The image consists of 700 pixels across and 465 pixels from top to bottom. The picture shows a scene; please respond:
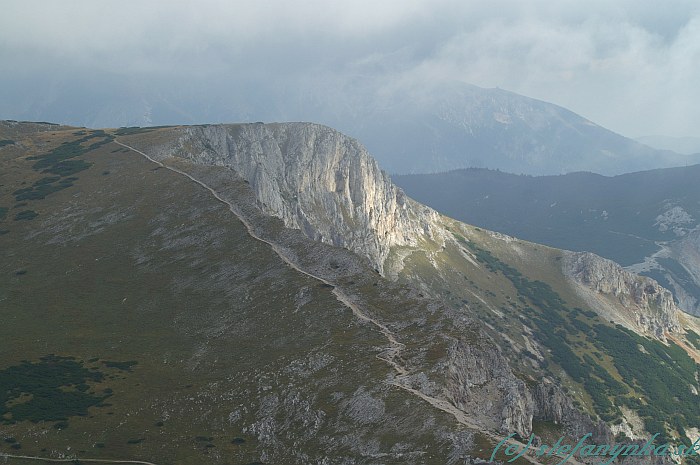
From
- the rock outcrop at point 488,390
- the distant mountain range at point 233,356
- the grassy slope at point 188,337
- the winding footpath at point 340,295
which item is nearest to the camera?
the distant mountain range at point 233,356

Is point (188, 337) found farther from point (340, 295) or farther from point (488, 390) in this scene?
point (488, 390)

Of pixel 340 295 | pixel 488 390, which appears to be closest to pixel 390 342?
pixel 488 390

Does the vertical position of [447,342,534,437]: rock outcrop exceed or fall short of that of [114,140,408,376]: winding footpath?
it falls short

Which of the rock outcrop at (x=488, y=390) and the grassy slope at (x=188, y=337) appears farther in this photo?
the rock outcrop at (x=488, y=390)

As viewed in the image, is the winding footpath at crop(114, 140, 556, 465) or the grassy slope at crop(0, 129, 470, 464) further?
the grassy slope at crop(0, 129, 470, 464)

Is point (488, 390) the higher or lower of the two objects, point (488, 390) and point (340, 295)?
the lower

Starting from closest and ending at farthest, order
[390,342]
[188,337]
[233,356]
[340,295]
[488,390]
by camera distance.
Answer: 1. [488,390]
2. [390,342]
3. [233,356]
4. [188,337]
5. [340,295]

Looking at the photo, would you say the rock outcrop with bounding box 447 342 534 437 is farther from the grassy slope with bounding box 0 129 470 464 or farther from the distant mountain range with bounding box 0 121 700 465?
the grassy slope with bounding box 0 129 470 464

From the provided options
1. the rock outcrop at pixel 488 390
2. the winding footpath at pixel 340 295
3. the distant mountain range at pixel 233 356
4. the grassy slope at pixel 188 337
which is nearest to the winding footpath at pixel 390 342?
the winding footpath at pixel 340 295

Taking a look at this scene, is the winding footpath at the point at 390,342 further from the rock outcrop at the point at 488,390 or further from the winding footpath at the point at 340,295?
the rock outcrop at the point at 488,390

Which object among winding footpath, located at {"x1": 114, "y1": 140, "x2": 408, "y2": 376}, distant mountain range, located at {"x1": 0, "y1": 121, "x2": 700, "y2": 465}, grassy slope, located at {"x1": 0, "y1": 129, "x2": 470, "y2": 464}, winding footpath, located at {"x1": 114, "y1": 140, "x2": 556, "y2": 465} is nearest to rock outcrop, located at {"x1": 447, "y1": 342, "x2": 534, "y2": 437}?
distant mountain range, located at {"x1": 0, "y1": 121, "x2": 700, "y2": 465}

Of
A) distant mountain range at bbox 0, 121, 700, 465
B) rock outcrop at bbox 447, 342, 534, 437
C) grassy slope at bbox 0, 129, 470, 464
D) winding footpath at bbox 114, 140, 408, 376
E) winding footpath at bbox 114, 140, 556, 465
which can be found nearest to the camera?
winding footpath at bbox 114, 140, 556, 465

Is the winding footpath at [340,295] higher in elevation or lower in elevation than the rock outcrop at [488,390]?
higher
